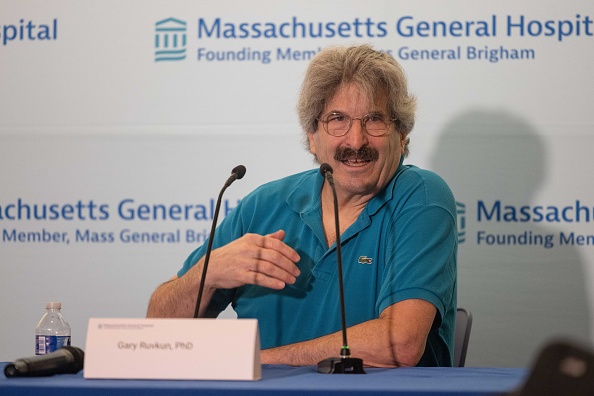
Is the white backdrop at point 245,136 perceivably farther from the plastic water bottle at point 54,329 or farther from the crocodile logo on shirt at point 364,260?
the crocodile logo on shirt at point 364,260

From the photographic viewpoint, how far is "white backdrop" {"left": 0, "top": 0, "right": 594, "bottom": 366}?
3.45 m

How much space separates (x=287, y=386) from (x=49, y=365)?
55cm

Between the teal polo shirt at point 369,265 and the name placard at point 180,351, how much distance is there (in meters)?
0.82

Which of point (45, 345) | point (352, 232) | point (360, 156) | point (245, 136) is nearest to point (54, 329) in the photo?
point (45, 345)

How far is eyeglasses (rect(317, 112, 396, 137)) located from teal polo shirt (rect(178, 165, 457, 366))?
0.17m

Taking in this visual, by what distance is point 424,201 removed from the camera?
8.39 feet

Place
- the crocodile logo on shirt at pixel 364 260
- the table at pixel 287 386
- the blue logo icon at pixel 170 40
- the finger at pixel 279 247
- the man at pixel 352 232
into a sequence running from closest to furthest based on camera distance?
the table at pixel 287 386, the finger at pixel 279 247, the man at pixel 352 232, the crocodile logo on shirt at pixel 364 260, the blue logo icon at pixel 170 40

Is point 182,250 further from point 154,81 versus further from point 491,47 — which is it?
point 491,47

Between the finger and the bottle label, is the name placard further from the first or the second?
the bottle label

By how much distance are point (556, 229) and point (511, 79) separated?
0.65m

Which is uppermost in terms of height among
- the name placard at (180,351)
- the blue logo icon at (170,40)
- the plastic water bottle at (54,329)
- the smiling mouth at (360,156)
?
the blue logo icon at (170,40)

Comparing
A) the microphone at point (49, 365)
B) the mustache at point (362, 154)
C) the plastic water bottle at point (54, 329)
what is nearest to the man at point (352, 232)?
the mustache at point (362, 154)

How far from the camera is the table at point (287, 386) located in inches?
58.4

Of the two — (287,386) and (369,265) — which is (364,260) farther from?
(287,386)
